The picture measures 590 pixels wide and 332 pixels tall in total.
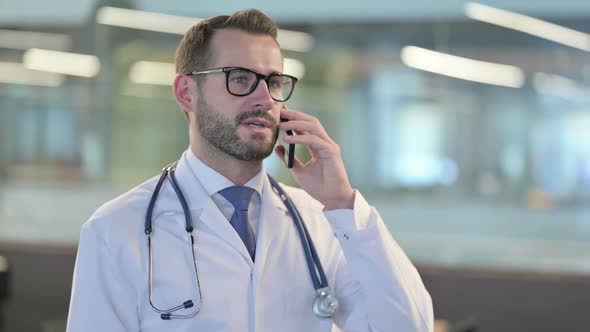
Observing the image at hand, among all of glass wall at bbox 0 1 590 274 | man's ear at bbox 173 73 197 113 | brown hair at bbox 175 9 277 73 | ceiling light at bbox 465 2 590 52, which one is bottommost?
glass wall at bbox 0 1 590 274

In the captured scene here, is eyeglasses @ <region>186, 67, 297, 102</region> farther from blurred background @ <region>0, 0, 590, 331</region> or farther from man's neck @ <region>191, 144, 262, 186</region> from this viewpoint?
blurred background @ <region>0, 0, 590, 331</region>

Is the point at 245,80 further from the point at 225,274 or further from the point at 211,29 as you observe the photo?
the point at 225,274

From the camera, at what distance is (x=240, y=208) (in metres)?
1.66

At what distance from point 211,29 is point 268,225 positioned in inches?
17.8

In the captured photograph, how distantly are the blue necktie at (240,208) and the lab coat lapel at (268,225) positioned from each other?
0.03 m

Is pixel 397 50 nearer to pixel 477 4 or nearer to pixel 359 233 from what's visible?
pixel 477 4

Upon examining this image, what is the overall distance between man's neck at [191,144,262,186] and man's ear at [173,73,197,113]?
117 millimetres

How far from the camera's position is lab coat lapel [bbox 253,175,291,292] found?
5.16 ft

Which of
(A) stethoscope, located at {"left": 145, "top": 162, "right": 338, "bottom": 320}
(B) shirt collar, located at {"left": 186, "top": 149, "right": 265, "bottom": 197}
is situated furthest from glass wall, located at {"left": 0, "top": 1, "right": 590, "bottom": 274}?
(B) shirt collar, located at {"left": 186, "top": 149, "right": 265, "bottom": 197}

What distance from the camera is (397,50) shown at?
4461mm

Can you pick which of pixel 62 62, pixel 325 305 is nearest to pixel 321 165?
pixel 325 305

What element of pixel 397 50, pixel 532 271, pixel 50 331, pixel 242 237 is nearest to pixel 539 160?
pixel 532 271

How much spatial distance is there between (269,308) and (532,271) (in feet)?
8.69

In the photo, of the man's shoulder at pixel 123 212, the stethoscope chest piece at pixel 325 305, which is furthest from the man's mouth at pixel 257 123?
the stethoscope chest piece at pixel 325 305
